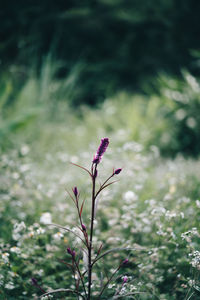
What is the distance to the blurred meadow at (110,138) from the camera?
1.43 m

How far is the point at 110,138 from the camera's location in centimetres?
364

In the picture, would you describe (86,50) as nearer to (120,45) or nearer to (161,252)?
(120,45)

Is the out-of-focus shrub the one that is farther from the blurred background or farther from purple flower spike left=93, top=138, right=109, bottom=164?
purple flower spike left=93, top=138, right=109, bottom=164

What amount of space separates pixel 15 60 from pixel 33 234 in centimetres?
432

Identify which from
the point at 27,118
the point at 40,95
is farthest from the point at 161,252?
the point at 40,95

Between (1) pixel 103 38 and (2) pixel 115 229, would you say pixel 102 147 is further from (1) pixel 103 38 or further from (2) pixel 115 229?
(1) pixel 103 38

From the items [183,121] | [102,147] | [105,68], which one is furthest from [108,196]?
[105,68]

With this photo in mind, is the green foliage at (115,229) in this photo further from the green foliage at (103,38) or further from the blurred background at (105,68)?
the green foliage at (103,38)

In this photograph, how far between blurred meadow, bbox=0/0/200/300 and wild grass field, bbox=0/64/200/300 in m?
0.01

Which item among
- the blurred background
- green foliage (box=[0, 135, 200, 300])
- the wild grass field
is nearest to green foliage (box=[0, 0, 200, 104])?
the blurred background

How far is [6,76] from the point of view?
13.6 ft

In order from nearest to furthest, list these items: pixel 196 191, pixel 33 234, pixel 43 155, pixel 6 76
A: pixel 33 234
pixel 196 191
pixel 43 155
pixel 6 76

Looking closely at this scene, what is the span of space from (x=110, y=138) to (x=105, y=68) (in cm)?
268

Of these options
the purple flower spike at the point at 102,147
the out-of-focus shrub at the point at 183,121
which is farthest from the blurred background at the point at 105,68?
the purple flower spike at the point at 102,147
